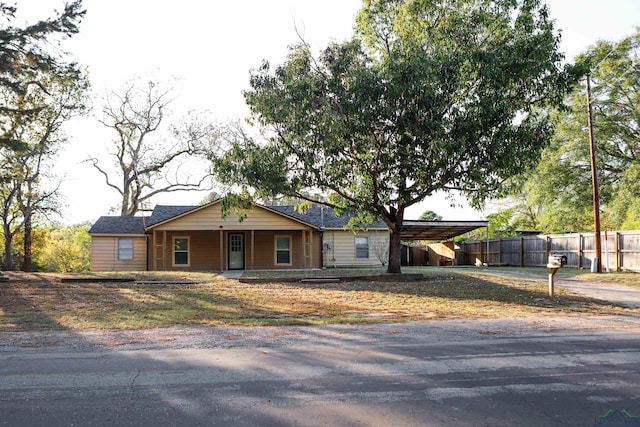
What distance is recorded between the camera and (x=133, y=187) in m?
37.8

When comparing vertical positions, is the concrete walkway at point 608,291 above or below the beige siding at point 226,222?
below

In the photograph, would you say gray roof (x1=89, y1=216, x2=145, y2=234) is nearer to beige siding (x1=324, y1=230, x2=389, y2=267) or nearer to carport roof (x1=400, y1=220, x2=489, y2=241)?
beige siding (x1=324, y1=230, x2=389, y2=267)

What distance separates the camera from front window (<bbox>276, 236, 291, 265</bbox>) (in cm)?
2642

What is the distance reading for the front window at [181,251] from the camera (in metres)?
26.0

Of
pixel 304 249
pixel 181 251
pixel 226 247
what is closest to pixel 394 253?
pixel 304 249

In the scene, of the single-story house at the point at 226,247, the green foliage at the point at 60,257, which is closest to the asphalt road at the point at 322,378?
the single-story house at the point at 226,247

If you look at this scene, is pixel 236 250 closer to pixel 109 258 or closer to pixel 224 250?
pixel 224 250

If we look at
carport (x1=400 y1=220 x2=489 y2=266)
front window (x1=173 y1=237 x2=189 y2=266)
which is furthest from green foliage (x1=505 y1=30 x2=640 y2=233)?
front window (x1=173 y1=237 x2=189 y2=266)

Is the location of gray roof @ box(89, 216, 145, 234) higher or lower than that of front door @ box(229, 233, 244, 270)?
higher

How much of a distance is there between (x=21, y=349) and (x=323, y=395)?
4727mm

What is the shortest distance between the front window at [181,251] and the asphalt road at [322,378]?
60.6 feet

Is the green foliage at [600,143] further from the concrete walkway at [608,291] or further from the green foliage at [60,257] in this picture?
the green foliage at [60,257]

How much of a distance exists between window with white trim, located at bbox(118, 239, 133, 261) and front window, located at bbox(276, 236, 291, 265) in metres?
8.22

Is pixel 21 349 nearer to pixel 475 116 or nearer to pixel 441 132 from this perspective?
pixel 441 132
